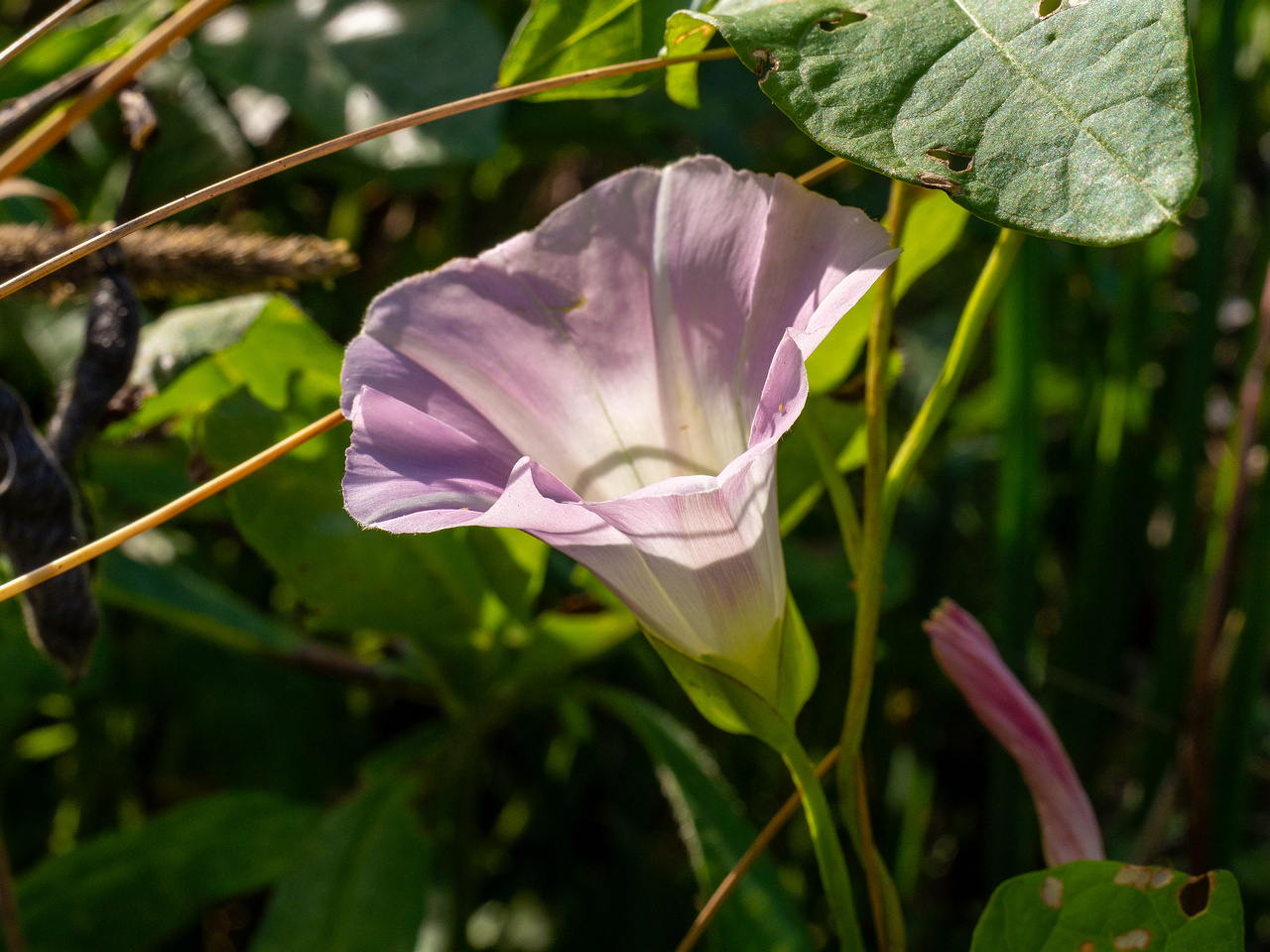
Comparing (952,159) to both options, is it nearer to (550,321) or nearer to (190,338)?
(550,321)

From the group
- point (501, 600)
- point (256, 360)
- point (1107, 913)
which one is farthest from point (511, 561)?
point (1107, 913)

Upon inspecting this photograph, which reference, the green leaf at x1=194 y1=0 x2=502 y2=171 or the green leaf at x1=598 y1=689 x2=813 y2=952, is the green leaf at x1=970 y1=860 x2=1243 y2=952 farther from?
the green leaf at x1=194 y1=0 x2=502 y2=171

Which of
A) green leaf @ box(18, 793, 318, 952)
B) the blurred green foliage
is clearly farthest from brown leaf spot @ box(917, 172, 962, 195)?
green leaf @ box(18, 793, 318, 952)

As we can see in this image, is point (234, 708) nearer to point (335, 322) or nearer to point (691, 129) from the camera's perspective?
point (335, 322)

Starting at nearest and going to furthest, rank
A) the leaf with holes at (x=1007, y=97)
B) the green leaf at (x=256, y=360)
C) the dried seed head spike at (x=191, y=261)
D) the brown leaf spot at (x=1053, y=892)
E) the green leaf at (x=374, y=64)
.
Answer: the leaf with holes at (x=1007, y=97)
the brown leaf spot at (x=1053, y=892)
the dried seed head spike at (x=191, y=261)
the green leaf at (x=256, y=360)
the green leaf at (x=374, y=64)

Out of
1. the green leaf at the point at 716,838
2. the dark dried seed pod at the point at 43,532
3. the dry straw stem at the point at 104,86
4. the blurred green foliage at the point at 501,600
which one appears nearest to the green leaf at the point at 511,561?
the blurred green foliage at the point at 501,600

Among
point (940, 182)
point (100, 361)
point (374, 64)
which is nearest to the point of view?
point (940, 182)

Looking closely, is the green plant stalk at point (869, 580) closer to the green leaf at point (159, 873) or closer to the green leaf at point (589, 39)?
the green leaf at point (589, 39)
